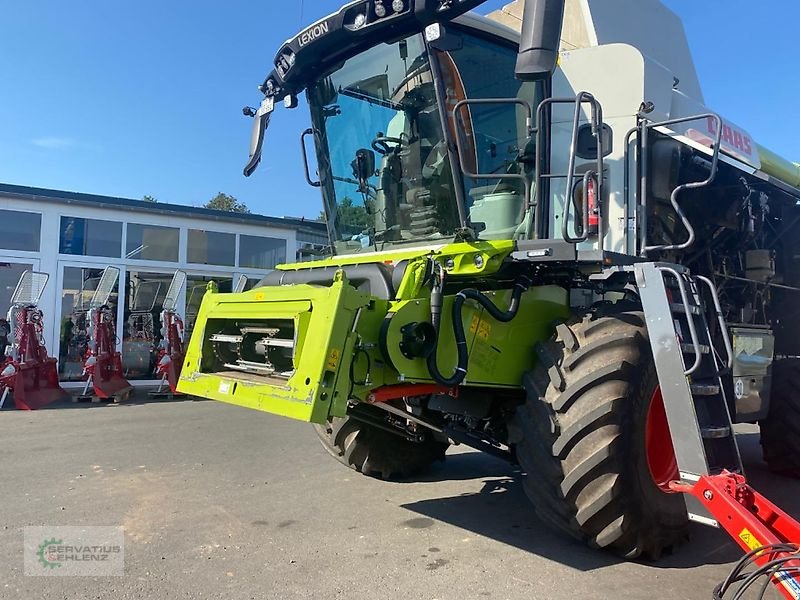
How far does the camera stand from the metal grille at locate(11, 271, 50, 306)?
10805mm

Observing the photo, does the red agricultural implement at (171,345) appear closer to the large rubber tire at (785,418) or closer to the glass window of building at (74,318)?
the glass window of building at (74,318)

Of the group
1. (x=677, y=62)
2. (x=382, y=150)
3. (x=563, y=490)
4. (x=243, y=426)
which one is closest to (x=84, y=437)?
(x=243, y=426)

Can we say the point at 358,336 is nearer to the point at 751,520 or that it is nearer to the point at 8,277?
the point at 751,520

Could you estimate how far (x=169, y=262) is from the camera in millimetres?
13820

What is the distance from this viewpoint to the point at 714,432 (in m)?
3.39

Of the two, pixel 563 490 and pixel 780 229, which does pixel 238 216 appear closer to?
pixel 780 229

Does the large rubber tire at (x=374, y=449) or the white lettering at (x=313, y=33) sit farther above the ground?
the white lettering at (x=313, y=33)

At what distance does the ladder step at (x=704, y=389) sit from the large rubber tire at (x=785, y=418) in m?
2.61

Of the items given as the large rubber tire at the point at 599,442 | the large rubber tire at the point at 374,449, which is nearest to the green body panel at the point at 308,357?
the large rubber tire at the point at 599,442

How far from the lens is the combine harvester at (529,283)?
3482mm

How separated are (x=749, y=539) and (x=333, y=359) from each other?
2.08 meters

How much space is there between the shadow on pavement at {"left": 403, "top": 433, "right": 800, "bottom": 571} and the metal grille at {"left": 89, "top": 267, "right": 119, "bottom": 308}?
312 inches

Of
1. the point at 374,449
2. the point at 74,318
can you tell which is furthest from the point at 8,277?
the point at 374,449

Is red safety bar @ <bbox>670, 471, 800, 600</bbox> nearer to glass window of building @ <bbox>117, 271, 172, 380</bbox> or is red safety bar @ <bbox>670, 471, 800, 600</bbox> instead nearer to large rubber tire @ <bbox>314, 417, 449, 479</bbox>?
large rubber tire @ <bbox>314, 417, 449, 479</bbox>
